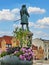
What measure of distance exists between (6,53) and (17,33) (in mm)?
5480

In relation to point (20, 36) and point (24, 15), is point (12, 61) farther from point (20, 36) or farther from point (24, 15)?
point (24, 15)

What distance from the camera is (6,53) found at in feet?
46.9

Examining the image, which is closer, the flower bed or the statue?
the flower bed

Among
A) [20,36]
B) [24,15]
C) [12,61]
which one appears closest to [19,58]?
[12,61]

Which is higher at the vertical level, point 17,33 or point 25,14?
point 25,14

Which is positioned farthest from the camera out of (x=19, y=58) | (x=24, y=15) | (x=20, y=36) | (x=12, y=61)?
(x=24, y=15)

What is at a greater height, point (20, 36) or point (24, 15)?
point (24, 15)

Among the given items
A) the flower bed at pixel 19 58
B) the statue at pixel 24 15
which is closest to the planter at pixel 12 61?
the flower bed at pixel 19 58

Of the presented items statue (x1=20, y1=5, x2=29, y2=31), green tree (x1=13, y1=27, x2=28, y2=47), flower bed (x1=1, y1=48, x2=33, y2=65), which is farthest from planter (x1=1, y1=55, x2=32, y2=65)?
statue (x1=20, y1=5, x2=29, y2=31)

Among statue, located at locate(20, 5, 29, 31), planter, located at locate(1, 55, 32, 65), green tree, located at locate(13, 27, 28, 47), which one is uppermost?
statue, located at locate(20, 5, 29, 31)

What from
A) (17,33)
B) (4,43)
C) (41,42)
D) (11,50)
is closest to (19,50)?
(11,50)

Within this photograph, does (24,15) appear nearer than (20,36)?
No

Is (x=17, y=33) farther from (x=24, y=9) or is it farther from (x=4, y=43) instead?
(x=4, y=43)

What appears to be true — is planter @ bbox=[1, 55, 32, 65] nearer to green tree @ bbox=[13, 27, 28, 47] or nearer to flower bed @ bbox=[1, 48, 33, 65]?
flower bed @ bbox=[1, 48, 33, 65]
